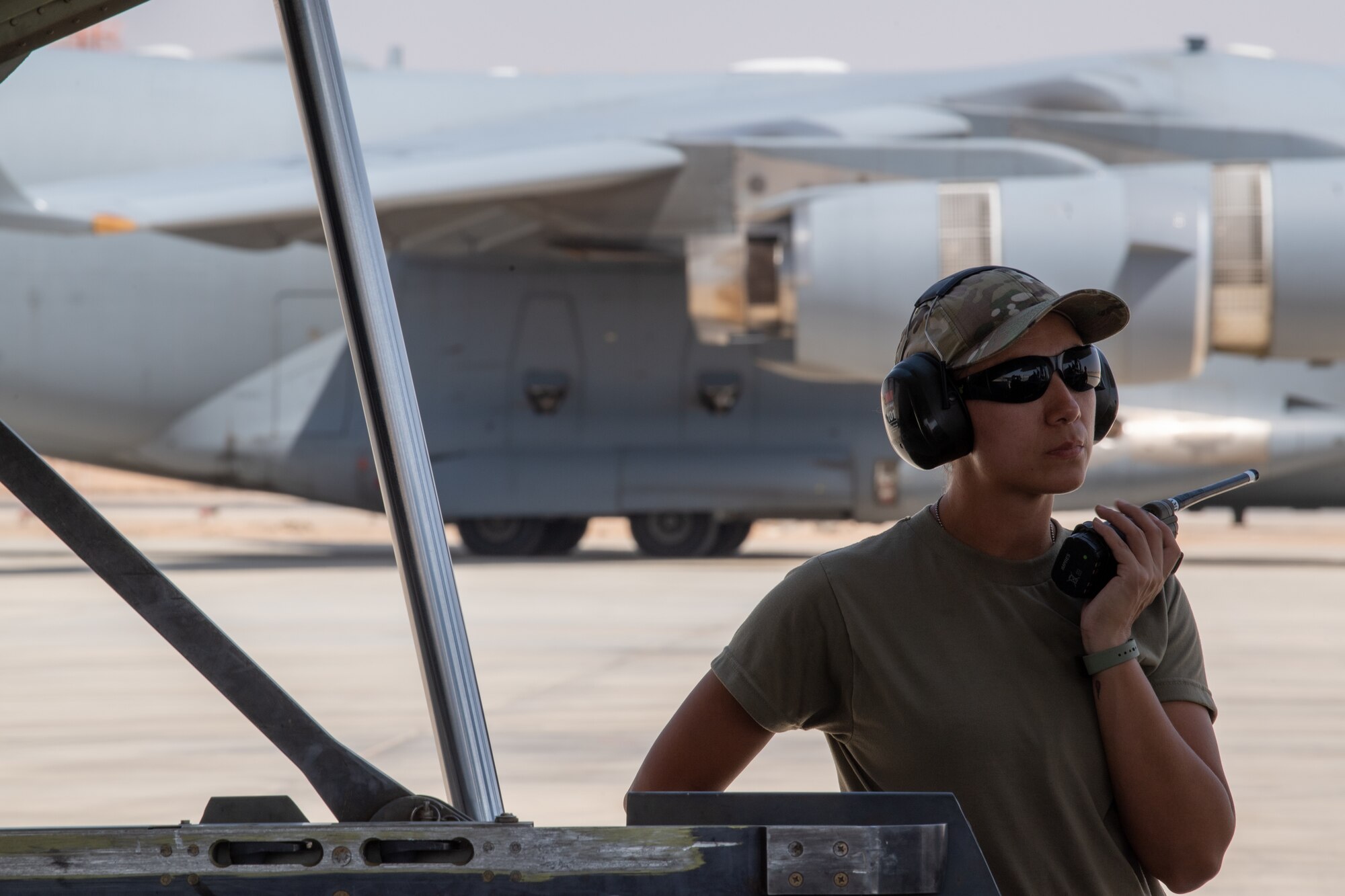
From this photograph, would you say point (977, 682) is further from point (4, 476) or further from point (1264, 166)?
point (1264, 166)

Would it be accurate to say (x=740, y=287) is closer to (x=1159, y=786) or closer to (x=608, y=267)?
(x=608, y=267)

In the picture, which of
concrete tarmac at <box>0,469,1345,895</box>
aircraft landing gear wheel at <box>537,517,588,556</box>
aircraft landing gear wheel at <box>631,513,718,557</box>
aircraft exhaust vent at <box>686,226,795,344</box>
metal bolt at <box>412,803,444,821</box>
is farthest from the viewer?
aircraft landing gear wheel at <box>537,517,588,556</box>

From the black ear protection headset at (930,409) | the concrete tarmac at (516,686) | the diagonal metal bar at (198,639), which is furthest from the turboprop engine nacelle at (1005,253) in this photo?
the diagonal metal bar at (198,639)

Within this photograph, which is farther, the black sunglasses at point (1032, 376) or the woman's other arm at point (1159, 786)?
the black sunglasses at point (1032, 376)

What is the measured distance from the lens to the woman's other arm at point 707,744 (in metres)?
1.68

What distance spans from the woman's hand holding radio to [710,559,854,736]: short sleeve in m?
0.25

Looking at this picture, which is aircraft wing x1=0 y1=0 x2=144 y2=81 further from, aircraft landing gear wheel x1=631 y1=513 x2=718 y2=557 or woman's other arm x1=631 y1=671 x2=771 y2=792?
aircraft landing gear wheel x1=631 y1=513 x2=718 y2=557

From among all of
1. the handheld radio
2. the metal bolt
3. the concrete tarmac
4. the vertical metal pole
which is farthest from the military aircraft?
the metal bolt

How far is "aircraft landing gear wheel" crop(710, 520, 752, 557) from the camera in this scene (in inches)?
579

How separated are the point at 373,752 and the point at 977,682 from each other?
13.3 ft

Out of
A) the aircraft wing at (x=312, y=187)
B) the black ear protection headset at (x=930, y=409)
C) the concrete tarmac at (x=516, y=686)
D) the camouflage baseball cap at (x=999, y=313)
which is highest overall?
the camouflage baseball cap at (x=999, y=313)

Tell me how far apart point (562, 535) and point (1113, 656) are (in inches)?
535

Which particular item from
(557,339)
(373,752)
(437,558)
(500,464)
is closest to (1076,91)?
(557,339)

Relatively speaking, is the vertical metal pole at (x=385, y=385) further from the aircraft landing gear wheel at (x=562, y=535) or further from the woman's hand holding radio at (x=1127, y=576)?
the aircraft landing gear wheel at (x=562, y=535)
